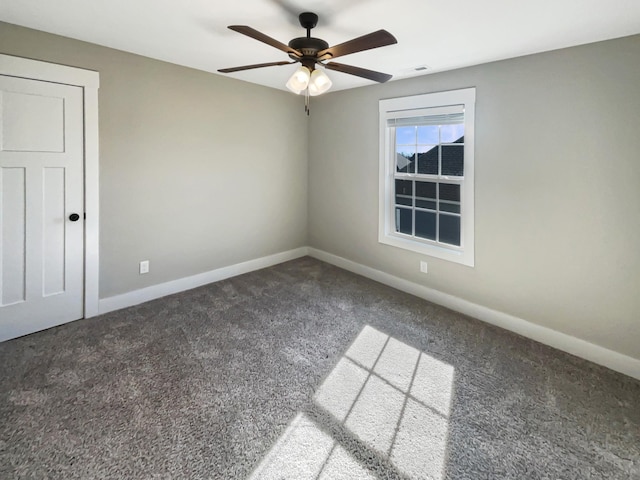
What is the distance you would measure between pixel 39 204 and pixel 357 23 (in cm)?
289

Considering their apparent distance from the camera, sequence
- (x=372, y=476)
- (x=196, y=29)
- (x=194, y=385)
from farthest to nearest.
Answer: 1. (x=196, y=29)
2. (x=194, y=385)
3. (x=372, y=476)

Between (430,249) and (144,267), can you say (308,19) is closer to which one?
(430,249)

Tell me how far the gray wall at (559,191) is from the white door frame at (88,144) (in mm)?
3006

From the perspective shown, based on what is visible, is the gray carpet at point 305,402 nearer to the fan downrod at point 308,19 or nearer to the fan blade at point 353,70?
the fan blade at point 353,70

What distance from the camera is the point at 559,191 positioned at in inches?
104

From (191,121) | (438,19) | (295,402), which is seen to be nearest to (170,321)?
(295,402)

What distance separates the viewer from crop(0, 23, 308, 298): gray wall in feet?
10.00

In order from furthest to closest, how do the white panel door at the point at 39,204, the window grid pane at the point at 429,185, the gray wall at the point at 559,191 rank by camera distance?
the window grid pane at the point at 429,185 < the white panel door at the point at 39,204 < the gray wall at the point at 559,191

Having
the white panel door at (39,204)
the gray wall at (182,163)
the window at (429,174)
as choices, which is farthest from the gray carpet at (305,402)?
the window at (429,174)

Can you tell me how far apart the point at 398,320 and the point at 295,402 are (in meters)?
1.45

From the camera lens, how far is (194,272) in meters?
3.88

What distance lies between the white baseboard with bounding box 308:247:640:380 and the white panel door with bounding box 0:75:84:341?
3.15 meters

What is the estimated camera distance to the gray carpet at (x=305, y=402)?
Answer: 5.43ft

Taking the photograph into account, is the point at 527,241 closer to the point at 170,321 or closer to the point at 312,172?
the point at 312,172
